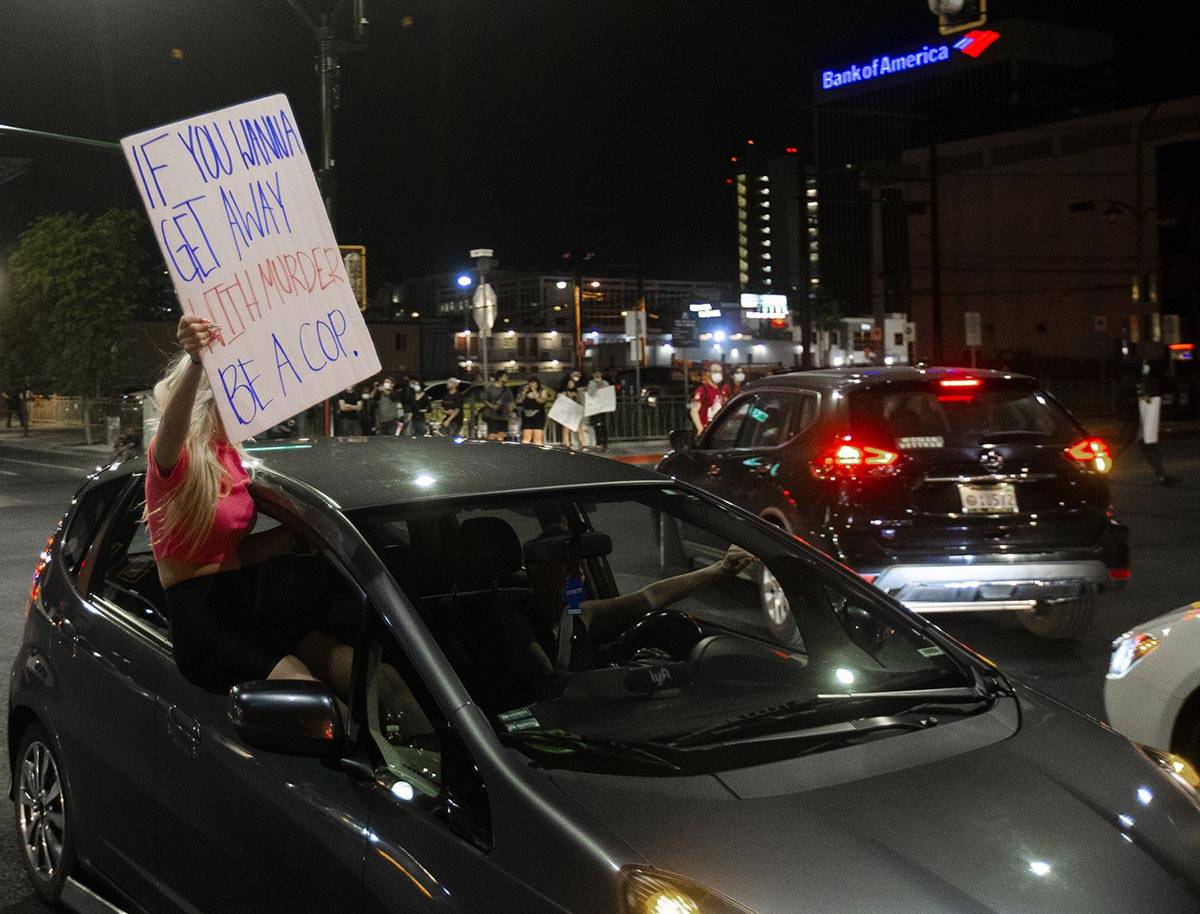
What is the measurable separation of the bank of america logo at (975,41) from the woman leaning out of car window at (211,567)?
9.04 m

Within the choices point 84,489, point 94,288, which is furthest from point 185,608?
point 94,288

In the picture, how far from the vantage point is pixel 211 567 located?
3387 millimetres

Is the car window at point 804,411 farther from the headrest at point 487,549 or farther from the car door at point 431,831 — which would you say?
the car door at point 431,831

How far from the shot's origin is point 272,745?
2707mm

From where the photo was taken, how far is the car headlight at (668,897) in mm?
2139

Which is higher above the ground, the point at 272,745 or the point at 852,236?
the point at 852,236

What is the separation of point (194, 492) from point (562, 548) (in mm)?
1017

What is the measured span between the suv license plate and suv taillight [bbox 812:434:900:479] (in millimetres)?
443

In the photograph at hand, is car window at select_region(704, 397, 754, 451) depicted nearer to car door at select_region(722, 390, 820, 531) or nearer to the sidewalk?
car door at select_region(722, 390, 820, 531)

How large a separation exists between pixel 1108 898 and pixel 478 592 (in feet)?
5.91

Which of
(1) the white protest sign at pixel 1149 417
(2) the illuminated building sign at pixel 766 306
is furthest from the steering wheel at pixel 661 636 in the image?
(2) the illuminated building sign at pixel 766 306

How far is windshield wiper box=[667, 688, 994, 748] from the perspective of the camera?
9.05ft

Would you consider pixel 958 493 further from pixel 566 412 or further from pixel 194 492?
pixel 566 412

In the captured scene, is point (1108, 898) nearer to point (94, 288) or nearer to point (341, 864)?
point (341, 864)
